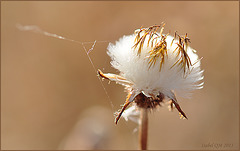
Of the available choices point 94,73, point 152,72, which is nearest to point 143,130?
point 152,72

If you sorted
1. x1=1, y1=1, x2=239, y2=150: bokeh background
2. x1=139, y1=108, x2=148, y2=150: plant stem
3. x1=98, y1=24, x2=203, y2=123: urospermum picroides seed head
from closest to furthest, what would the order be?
1. x1=98, y1=24, x2=203, y2=123: urospermum picroides seed head
2. x1=139, y1=108, x2=148, y2=150: plant stem
3. x1=1, y1=1, x2=239, y2=150: bokeh background

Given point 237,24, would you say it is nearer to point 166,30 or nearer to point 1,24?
point 166,30

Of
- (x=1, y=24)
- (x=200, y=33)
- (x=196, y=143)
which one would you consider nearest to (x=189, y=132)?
(x=196, y=143)

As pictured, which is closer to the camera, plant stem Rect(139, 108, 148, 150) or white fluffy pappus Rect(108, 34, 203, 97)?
white fluffy pappus Rect(108, 34, 203, 97)

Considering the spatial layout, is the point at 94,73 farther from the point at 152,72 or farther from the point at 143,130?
the point at 152,72

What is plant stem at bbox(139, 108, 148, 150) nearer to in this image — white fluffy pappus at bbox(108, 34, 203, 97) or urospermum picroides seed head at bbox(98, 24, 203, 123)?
urospermum picroides seed head at bbox(98, 24, 203, 123)

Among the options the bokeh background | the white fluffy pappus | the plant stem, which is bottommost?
the bokeh background

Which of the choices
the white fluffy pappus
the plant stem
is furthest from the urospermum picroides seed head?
the plant stem

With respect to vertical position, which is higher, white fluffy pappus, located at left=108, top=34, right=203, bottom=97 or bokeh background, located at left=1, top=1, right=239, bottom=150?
white fluffy pappus, located at left=108, top=34, right=203, bottom=97
